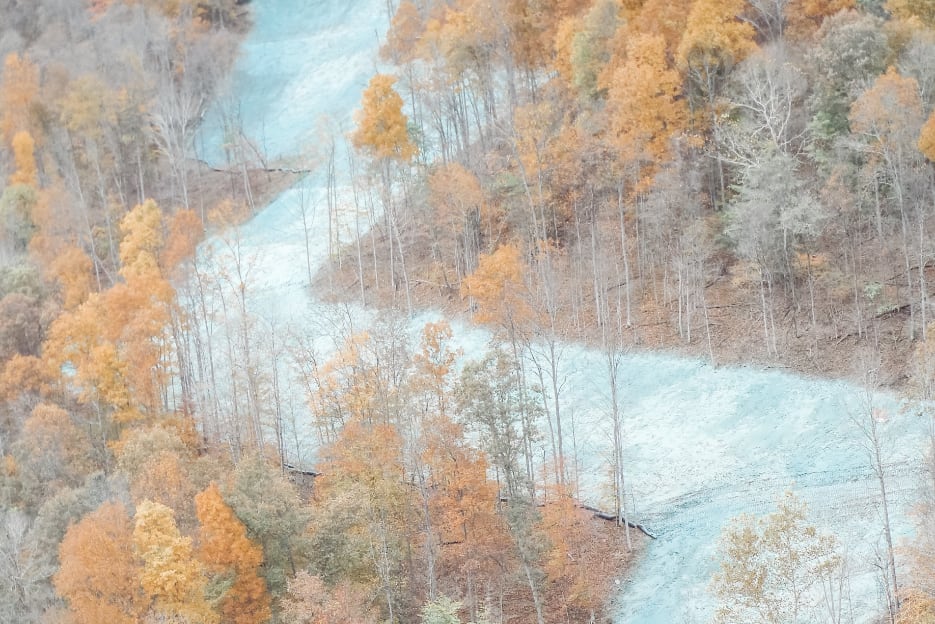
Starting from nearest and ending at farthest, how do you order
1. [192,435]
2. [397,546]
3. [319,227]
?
[397,546], [192,435], [319,227]

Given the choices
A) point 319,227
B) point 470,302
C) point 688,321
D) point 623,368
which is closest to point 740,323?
point 688,321

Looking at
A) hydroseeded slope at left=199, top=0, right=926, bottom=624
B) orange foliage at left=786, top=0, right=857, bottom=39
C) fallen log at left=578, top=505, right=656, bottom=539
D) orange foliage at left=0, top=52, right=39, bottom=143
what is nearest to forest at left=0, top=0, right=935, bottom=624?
orange foliage at left=786, top=0, right=857, bottom=39

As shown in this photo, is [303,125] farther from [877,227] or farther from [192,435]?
[877,227]

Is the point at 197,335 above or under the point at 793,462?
above

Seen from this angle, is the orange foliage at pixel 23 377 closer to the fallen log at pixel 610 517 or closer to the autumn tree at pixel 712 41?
the fallen log at pixel 610 517

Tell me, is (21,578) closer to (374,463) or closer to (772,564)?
(374,463)

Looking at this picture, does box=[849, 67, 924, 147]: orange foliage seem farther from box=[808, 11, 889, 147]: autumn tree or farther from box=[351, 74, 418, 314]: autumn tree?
box=[351, 74, 418, 314]: autumn tree
